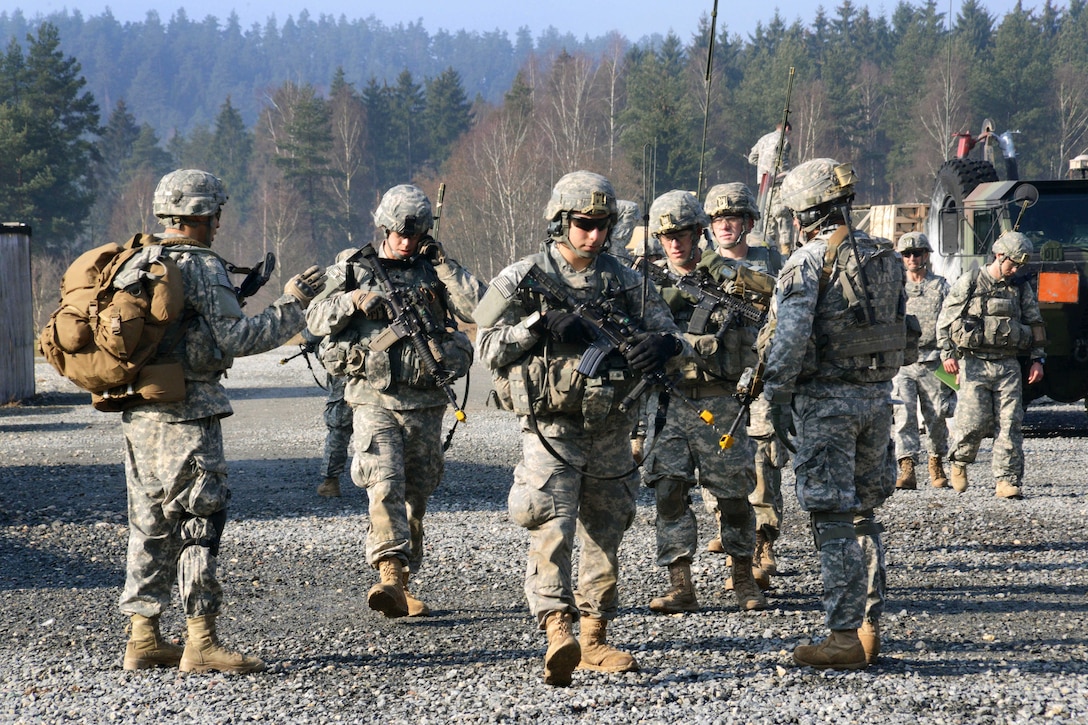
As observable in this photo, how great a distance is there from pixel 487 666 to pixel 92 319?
224 cm

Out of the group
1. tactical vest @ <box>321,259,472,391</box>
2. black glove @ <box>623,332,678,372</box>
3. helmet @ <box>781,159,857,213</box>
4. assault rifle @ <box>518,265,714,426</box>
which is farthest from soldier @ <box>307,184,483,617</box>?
helmet @ <box>781,159,857,213</box>

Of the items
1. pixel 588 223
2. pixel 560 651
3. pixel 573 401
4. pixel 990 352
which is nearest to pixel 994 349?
pixel 990 352

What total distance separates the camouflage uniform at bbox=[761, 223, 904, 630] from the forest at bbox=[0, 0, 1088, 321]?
107 feet

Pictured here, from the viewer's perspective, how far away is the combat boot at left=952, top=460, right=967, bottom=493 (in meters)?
10.0

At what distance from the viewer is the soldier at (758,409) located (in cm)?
698

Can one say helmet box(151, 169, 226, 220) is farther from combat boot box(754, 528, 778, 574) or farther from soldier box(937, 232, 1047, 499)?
soldier box(937, 232, 1047, 499)

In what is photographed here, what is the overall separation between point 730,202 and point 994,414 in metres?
4.15

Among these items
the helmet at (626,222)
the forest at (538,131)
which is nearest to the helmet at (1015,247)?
the helmet at (626,222)

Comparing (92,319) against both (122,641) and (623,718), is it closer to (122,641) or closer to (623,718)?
(122,641)

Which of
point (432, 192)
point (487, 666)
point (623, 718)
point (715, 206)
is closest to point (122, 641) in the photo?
point (487, 666)

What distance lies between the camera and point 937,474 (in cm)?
1042

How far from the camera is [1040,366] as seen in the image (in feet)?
34.9

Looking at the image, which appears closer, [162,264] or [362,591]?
[162,264]

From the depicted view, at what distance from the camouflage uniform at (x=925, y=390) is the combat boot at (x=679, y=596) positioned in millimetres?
4541
